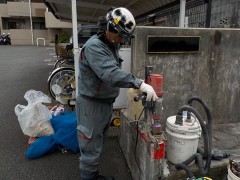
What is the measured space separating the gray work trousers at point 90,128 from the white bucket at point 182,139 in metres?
0.80

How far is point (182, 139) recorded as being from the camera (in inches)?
104

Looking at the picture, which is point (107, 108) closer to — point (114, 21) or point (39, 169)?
point (114, 21)

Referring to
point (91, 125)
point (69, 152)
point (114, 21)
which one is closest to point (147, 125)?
point (91, 125)

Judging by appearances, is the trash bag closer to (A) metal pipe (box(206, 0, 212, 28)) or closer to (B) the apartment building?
(A) metal pipe (box(206, 0, 212, 28))

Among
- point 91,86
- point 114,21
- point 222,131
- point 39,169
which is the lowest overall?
point 39,169

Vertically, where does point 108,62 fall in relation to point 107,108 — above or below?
above

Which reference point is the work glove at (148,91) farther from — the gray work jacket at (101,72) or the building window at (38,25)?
the building window at (38,25)

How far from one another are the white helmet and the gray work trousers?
2.83 feet

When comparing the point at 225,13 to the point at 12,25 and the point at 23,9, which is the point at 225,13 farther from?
the point at 12,25

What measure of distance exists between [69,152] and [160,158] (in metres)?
1.89

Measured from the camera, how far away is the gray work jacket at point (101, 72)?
84.4 inches

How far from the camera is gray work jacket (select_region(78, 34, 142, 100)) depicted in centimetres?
214

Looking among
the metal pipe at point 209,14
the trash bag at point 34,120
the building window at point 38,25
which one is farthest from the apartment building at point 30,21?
the trash bag at point 34,120

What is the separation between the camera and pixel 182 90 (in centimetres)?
367
